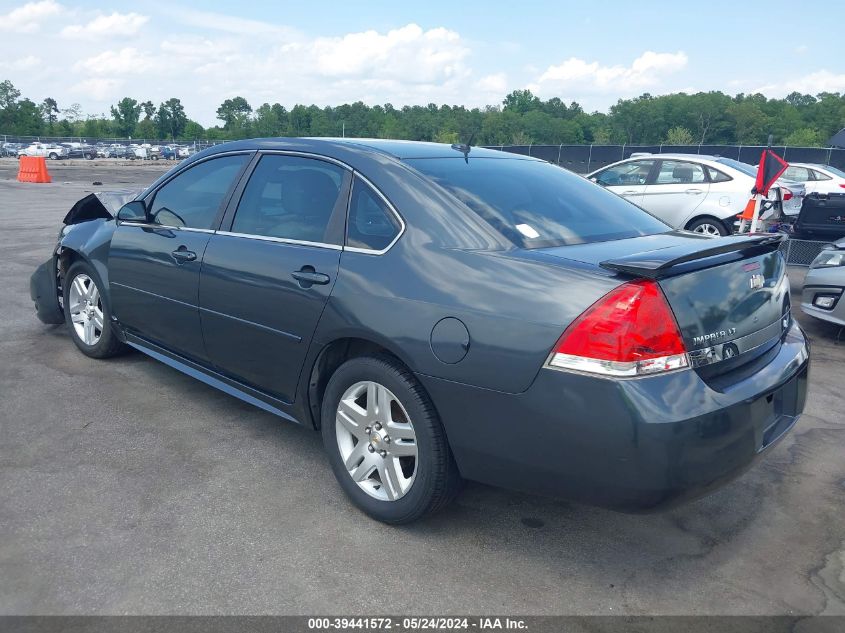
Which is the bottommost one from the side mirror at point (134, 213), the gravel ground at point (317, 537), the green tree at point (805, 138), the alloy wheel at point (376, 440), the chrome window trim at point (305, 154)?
the gravel ground at point (317, 537)

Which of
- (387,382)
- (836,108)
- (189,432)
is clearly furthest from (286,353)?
(836,108)

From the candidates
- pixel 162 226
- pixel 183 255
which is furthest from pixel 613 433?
pixel 162 226

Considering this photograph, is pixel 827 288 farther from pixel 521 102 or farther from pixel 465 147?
pixel 521 102

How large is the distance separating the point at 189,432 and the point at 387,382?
165 centimetres

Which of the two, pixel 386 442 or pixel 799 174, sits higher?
pixel 799 174

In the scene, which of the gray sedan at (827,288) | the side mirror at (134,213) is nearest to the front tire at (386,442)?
the side mirror at (134,213)

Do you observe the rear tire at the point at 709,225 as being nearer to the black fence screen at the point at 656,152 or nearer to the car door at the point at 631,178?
the car door at the point at 631,178

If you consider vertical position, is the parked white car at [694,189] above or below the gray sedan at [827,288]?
above

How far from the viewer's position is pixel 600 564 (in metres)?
2.89

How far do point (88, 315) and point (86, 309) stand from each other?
0.05 m

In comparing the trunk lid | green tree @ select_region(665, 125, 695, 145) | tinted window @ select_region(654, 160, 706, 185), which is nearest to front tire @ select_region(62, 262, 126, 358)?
the trunk lid

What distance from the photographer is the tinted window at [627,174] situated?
11.2 meters

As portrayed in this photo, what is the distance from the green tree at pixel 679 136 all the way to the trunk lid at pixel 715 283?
95.0 m

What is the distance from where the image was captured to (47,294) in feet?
18.4
